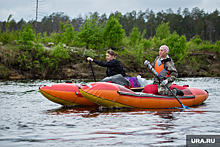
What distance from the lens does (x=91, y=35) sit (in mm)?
28406

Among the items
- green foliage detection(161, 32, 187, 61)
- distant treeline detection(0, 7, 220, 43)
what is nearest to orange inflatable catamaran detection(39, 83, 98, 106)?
green foliage detection(161, 32, 187, 61)

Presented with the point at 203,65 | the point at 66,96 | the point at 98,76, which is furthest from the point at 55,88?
the point at 203,65

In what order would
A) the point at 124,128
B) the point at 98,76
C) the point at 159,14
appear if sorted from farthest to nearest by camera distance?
the point at 159,14
the point at 98,76
the point at 124,128

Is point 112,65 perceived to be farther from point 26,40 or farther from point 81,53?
point 26,40

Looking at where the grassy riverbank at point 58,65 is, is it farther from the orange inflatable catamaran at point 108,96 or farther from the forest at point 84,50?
the orange inflatable catamaran at point 108,96

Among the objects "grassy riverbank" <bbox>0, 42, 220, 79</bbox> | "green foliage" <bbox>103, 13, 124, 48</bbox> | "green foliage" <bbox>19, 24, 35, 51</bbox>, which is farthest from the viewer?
"green foliage" <bbox>103, 13, 124, 48</bbox>

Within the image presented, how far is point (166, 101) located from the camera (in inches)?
254

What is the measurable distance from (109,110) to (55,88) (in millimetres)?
1681

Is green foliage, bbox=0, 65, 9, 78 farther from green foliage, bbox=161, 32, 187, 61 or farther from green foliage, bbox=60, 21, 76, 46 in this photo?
green foliage, bbox=161, 32, 187, 61

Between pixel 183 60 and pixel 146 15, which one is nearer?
pixel 183 60

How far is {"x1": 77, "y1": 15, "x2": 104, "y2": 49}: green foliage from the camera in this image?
28.4 metres

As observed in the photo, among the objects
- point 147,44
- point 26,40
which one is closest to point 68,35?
point 26,40

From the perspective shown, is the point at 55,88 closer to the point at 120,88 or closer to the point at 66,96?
the point at 66,96

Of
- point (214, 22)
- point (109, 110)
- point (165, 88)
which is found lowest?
point (109, 110)
